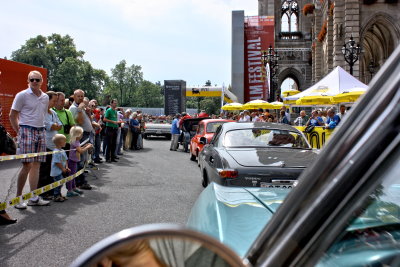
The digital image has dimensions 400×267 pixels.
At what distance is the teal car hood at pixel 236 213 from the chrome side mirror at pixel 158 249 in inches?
28.7

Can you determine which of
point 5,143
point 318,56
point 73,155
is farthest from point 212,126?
point 318,56

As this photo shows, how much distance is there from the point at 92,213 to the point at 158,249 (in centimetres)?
504

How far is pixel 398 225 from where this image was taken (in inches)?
55.9

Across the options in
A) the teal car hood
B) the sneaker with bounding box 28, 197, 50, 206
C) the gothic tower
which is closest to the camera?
the teal car hood

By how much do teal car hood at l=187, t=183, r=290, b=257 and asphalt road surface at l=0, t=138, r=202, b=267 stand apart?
5.97 feet

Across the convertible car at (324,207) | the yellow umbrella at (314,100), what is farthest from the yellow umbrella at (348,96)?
the convertible car at (324,207)

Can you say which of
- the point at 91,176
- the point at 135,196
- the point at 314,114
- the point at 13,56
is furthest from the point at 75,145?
the point at 13,56

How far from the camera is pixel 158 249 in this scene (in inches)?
37.4

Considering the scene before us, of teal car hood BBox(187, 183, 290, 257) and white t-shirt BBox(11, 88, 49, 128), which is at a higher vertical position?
white t-shirt BBox(11, 88, 49, 128)

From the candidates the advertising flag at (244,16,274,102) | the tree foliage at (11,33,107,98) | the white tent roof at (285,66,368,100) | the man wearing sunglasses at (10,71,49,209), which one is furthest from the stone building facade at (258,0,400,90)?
the tree foliage at (11,33,107,98)

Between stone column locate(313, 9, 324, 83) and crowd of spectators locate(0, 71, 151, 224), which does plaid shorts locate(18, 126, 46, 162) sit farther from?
stone column locate(313, 9, 324, 83)

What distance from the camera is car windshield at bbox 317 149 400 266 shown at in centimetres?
110

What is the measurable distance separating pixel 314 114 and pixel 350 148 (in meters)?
13.1

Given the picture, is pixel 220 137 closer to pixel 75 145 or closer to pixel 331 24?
pixel 75 145
